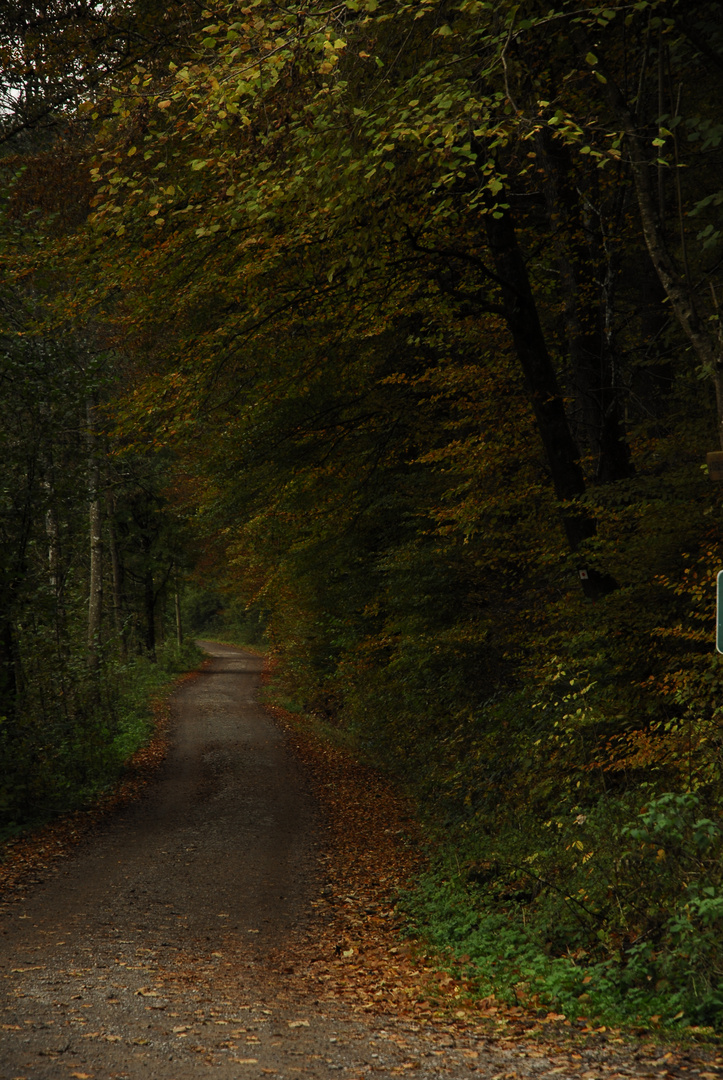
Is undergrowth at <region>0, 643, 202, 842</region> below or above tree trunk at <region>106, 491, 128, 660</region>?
below

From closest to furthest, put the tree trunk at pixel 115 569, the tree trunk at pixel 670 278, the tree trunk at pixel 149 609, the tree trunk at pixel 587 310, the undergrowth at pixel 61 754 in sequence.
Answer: the tree trunk at pixel 670 278 < the tree trunk at pixel 587 310 < the undergrowth at pixel 61 754 < the tree trunk at pixel 115 569 < the tree trunk at pixel 149 609

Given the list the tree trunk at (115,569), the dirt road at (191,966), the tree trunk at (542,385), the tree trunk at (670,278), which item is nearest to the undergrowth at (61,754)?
the dirt road at (191,966)

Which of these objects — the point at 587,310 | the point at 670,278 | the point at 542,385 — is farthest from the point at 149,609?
the point at 670,278

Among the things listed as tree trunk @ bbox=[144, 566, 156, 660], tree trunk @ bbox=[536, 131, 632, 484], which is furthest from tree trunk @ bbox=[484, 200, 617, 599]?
tree trunk @ bbox=[144, 566, 156, 660]

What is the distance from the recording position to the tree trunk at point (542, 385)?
31.3ft

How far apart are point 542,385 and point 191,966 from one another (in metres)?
6.69

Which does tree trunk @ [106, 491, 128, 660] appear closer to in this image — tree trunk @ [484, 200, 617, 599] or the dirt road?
the dirt road

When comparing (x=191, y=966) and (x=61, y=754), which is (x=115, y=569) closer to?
(x=61, y=754)

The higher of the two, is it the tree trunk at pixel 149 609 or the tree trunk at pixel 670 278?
the tree trunk at pixel 670 278

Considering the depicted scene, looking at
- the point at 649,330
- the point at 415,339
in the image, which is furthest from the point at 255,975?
the point at 649,330

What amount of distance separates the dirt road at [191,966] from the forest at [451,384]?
131 centimetres

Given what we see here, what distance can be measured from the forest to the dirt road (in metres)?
1.31

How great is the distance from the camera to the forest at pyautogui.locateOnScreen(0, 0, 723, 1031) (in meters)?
6.74

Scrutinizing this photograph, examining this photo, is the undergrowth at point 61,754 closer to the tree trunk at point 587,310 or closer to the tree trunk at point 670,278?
the tree trunk at point 587,310
